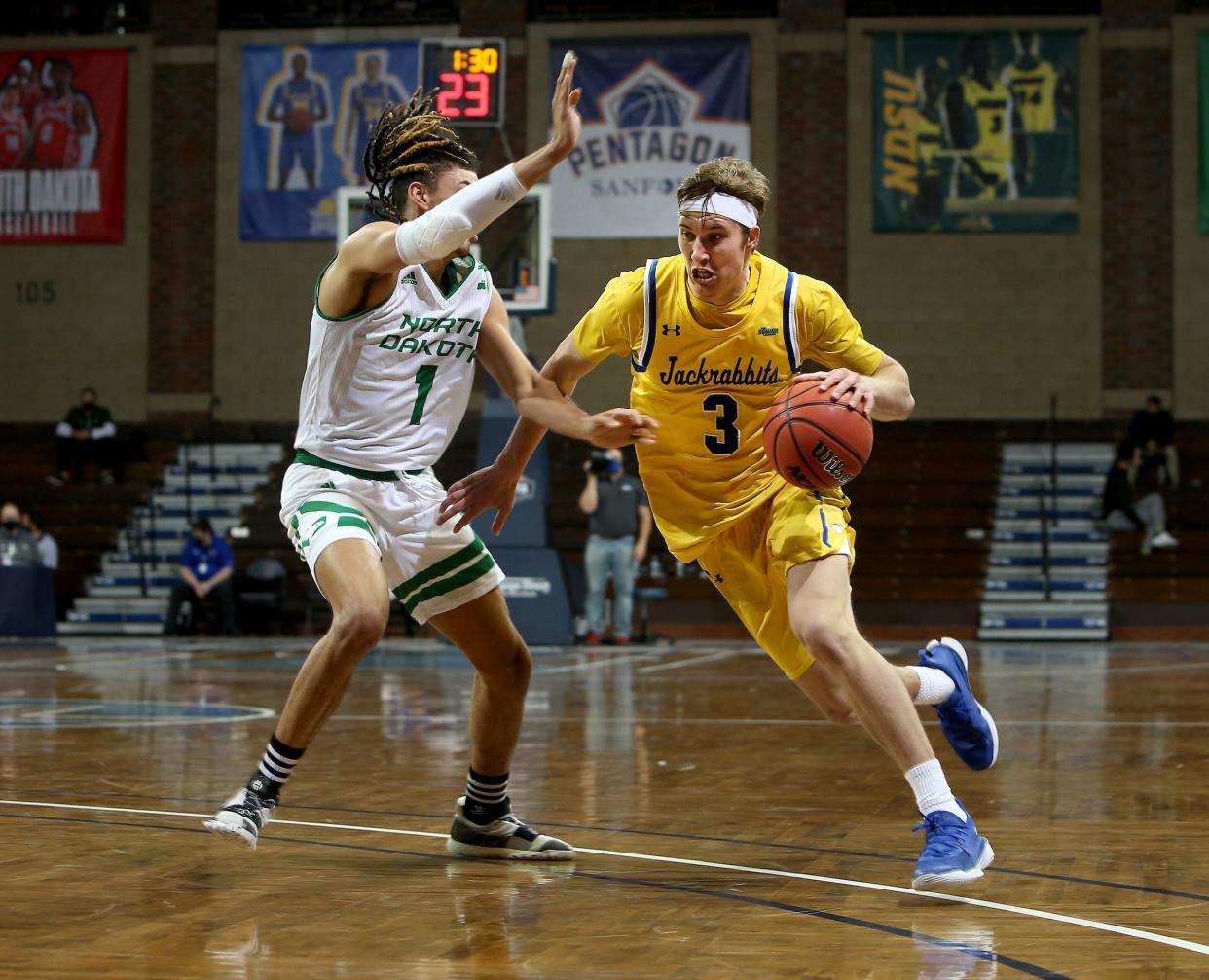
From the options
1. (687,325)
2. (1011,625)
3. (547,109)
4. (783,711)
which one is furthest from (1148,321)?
(687,325)

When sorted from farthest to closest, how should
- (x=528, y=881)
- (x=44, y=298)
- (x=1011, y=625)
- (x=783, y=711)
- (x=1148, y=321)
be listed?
(x=44, y=298)
(x=1148, y=321)
(x=1011, y=625)
(x=783, y=711)
(x=528, y=881)

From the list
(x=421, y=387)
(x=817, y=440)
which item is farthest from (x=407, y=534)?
(x=817, y=440)

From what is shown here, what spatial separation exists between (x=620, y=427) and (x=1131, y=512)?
16815mm

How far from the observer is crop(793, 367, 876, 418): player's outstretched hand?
4.51 meters

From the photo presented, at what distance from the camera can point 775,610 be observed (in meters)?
4.90

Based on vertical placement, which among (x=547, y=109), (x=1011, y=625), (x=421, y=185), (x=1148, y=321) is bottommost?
(x=1011, y=625)

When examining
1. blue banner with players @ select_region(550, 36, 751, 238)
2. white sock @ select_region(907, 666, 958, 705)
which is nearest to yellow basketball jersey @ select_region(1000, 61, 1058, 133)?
blue banner with players @ select_region(550, 36, 751, 238)

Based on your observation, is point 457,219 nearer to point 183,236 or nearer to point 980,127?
point 980,127

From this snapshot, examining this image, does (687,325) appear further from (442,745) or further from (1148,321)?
(1148,321)

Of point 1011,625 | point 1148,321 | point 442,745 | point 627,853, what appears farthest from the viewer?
point 1148,321

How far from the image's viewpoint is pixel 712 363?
491 cm

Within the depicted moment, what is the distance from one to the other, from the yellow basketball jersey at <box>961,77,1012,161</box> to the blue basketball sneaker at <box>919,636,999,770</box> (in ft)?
59.4

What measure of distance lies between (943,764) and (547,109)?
58.1ft

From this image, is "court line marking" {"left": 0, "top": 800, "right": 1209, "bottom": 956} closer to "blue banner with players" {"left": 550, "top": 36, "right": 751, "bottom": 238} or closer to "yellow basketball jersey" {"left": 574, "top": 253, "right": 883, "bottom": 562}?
"yellow basketball jersey" {"left": 574, "top": 253, "right": 883, "bottom": 562}
